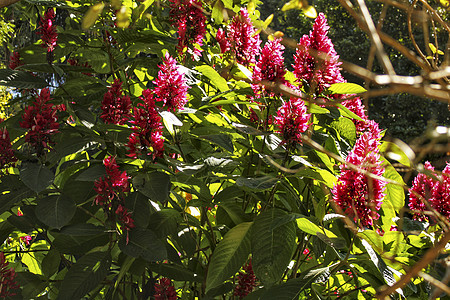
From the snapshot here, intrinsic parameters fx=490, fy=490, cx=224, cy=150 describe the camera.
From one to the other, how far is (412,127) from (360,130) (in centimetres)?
1127

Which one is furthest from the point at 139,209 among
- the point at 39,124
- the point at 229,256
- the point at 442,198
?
the point at 442,198

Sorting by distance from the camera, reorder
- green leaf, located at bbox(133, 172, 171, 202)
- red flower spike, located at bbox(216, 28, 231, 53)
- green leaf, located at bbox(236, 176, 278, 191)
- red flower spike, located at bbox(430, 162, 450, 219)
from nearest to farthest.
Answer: green leaf, located at bbox(236, 176, 278, 191) < green leaf, located at bbox(133, 172, 171, 202) < red flower spike, located at bbox(430, 162, 450, 219) < red flower spike, located at bbox(216, 28, 231, 53)

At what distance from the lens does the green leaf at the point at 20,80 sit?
1762 mm

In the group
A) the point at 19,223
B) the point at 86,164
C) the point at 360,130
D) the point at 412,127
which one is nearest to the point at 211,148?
the point at 86,164

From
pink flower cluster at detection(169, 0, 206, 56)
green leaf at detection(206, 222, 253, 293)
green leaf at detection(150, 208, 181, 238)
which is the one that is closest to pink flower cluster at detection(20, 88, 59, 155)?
green leaf at detection(150, 208, 181, 238)

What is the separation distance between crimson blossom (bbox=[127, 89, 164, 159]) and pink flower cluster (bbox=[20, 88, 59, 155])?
307mm

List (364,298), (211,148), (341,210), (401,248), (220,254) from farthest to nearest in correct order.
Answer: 1. (211,148)
2. (364,298)
3. (401,248)
4. (220,254)
5. (341,210)

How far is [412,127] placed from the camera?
41.2 feet

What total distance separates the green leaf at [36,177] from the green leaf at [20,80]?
337 mm

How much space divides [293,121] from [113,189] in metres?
0.62

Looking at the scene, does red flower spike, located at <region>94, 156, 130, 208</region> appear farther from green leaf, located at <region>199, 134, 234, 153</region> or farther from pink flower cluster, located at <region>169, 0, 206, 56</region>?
pink flower cluster, located at <region>169, 0, 206, 56</region>

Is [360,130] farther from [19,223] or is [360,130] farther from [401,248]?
[19,223]

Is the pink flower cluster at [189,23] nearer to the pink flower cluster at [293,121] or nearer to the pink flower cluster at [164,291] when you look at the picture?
the pink flower cluster at [293,121]

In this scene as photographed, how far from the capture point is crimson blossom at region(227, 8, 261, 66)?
1953 mm
